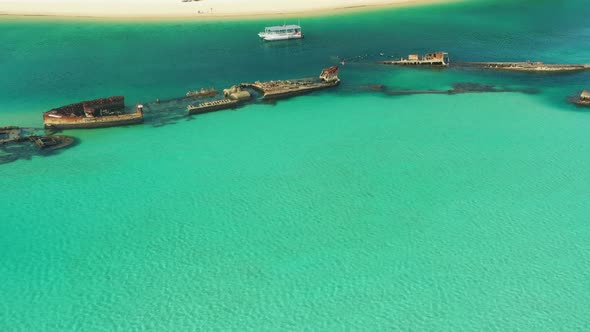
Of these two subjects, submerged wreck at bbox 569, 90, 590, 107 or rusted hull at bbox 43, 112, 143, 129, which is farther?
submerged wreck at bbox 569, 90, 590, 107

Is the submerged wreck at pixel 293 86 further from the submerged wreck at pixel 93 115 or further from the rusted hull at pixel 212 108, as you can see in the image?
the submerged wreck at pixel 93 115

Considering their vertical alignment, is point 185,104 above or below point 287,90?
below

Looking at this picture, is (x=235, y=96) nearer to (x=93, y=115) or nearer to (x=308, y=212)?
(x=93, y=115)

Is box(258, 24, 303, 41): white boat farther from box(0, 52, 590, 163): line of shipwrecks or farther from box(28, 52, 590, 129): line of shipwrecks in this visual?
box(0, 52, 590, 163): line of shipwrecks

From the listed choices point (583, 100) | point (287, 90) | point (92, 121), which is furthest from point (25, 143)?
point (583, 100)

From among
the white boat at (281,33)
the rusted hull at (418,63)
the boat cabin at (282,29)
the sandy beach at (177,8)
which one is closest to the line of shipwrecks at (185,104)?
the rusted hull at (418,63)

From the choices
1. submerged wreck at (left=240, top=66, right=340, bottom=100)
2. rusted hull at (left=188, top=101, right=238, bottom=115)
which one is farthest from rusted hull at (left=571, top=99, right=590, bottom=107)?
rusted hull at (left=188, top=101, right=238, bottom=115)
